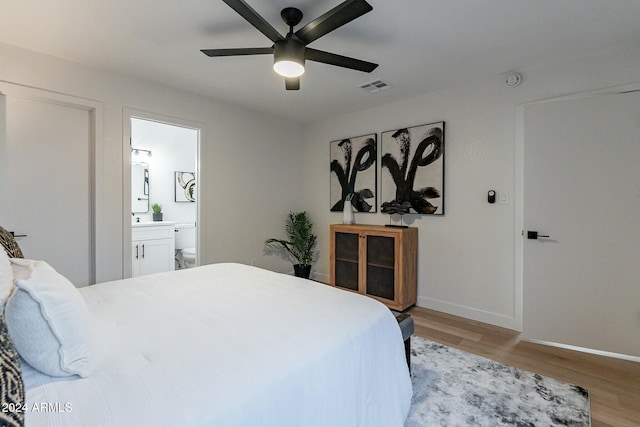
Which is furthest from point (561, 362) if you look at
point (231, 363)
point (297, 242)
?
point (297, 242)

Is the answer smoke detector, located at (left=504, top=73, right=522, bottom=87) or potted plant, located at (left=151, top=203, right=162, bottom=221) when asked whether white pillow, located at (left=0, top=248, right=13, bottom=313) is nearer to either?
smoke detector, located at (left=504, top=73, right=522, bottom=87)

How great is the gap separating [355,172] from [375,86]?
117cm

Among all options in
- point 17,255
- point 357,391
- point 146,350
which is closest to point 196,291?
point 146,350

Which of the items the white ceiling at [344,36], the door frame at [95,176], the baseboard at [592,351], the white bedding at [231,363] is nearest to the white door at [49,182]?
the door frame at [95,176]

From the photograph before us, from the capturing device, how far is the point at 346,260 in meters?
3.74

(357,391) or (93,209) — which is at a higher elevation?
(93,209)

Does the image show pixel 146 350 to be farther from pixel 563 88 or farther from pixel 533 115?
pixel 563 88

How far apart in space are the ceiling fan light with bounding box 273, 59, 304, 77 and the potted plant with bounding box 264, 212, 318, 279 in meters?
2.52

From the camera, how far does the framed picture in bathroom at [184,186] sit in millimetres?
4848

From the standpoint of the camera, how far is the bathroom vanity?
3824mm

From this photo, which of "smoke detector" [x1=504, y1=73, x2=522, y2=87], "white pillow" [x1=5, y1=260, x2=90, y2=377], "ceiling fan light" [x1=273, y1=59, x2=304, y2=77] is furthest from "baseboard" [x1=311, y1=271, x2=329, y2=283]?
"white pillow" [x1=5, y1=260, x2=90, y2=377]

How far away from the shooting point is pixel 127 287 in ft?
5.70

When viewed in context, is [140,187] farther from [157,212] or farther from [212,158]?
[212,158]

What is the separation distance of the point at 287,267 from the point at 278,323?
3237 mm
